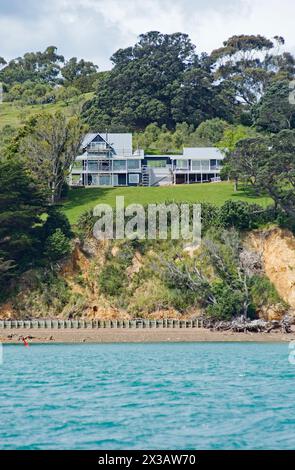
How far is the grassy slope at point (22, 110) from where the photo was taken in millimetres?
153800

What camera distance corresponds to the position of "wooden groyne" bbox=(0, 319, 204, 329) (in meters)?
71.8

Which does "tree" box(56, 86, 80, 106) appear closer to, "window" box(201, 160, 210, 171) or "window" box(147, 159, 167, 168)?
"window" box(147, 159, 167, 168)

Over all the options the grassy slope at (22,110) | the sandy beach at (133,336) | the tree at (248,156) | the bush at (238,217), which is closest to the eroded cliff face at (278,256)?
the bush at (238,217)

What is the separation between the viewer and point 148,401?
36.5 meters

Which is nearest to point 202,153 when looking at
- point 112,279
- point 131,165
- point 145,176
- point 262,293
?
point 145,176

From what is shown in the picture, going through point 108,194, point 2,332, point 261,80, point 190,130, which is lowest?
point 2,332

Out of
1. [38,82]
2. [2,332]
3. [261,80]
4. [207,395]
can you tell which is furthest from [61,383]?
[38,82]

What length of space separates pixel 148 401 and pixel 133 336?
32028 mm

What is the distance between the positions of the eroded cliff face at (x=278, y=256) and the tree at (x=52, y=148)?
23.3 m

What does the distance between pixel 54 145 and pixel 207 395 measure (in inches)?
2368

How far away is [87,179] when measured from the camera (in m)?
110

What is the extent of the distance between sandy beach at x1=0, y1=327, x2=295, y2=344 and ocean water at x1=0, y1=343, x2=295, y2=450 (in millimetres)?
10250

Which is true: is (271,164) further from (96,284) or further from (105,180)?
(105,180)
